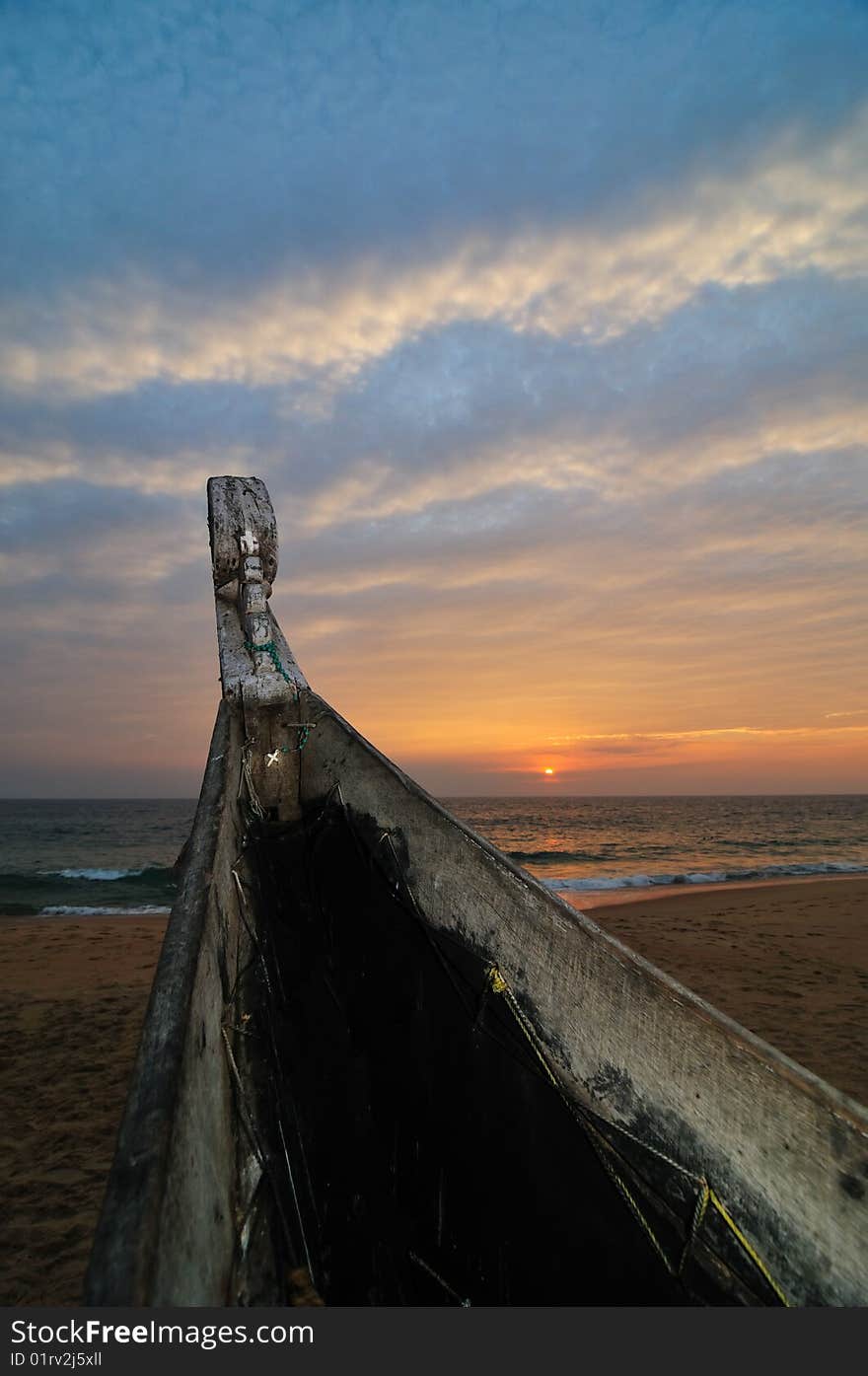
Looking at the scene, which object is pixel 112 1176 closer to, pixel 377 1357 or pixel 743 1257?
pixel 377 1357

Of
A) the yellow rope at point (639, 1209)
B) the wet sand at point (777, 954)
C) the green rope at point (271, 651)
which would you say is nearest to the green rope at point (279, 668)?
the green rope at point (271, 651)

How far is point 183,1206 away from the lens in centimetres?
104

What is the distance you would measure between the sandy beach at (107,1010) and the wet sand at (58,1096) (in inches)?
0.4

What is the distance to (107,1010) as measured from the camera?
6648 millimetres

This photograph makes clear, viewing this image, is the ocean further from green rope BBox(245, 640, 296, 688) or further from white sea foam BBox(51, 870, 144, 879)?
green rope BBox(245, 640, 296, 688)

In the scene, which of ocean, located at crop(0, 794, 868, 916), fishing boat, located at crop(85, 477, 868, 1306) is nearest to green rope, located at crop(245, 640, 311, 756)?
fishing boat, located at crop(85, 477, 868, 1306)

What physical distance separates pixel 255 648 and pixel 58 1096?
4139 mm

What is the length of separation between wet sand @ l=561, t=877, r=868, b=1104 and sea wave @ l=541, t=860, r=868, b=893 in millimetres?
1585

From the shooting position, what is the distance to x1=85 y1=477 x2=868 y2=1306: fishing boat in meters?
1.28

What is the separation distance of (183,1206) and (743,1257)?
50.4 inches

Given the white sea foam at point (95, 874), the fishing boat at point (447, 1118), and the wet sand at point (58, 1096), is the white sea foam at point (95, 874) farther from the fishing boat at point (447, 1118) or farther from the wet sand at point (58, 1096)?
the fishing boat at point (447, 1118)

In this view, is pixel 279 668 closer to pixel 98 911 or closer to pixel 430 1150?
pixel 430 1150

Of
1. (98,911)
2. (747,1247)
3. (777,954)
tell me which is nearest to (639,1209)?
(747,1247)

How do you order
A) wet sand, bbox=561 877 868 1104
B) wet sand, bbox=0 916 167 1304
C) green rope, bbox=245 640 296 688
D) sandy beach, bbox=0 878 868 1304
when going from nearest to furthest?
green rope, bbox=245 640 296 688 → wet sand, bbox=0 916 167 1304 → sandy beach, bbox=0 878 868 1304 → wet sand, bbox=561 877 868 1104
